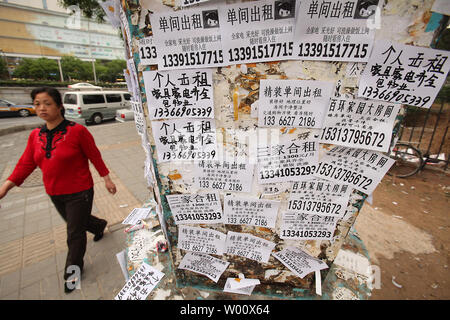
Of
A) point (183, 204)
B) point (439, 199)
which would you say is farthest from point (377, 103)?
point (439, 199)

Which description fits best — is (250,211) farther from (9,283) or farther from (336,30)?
(9,283)

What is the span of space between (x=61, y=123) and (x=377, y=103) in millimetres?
2674

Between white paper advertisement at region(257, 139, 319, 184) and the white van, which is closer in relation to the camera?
white paper advertisement at region(257, 139, 319, 184)

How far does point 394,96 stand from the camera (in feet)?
2.71

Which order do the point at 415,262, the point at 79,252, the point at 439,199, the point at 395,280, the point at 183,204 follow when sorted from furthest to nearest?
the point at 439,199 → the point at 415,262 → the point at 395,280 → the point at 79,252 → the point at 183,204

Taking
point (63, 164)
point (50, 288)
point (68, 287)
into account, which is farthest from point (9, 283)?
point (63, 164)

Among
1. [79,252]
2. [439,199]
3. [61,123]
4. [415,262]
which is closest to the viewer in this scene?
[61,123]

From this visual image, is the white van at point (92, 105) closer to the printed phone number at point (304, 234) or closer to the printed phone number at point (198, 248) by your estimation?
the printed phone number at point (198, 248)

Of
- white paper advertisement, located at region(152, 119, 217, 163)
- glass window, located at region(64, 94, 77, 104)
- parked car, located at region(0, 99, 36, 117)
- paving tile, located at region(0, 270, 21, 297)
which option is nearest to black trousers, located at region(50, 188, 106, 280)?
paving tile, located at region(0, 270, 21, 297)

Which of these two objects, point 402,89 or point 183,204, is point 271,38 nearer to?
point 402,89

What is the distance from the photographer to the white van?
12102 mm

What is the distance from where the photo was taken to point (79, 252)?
2.34m

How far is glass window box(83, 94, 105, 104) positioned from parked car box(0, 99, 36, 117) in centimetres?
639

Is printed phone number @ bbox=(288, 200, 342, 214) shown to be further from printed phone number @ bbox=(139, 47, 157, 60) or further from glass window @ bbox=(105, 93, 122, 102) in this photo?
glass window @ bbox=(105, 93, 122, 102)
